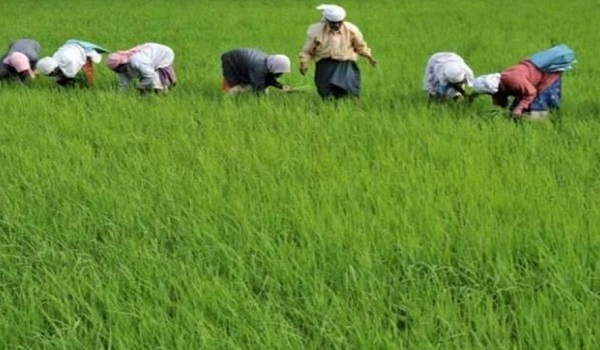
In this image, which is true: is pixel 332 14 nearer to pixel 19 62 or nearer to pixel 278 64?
pixel 278 64

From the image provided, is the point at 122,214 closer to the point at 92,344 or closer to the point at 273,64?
the point at 92,344

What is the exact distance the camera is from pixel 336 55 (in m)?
4.68

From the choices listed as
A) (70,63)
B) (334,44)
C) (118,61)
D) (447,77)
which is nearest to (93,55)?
(70,63)

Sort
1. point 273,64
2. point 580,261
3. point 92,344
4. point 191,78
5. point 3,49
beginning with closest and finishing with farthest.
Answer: point 92,344 → point 580,261 → point 273,64 → point 191,78 → point 3,49

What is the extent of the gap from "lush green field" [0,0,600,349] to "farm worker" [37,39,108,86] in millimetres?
320

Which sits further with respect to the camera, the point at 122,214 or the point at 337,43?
the point at 337,43

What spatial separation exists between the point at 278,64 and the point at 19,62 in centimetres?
218

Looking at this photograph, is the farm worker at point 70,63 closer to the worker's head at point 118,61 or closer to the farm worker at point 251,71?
the worker's head at point 118,61

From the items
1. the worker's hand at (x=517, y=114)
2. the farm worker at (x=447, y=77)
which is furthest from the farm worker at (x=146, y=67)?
the worker's hand at (x=517, y=114)

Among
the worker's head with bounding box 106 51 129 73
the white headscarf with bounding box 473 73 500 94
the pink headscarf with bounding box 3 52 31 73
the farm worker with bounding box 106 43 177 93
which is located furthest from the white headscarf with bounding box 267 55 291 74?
the pink headscarf with bounding box 3 52 31 73

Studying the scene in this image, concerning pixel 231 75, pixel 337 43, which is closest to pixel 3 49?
pixel 231 75

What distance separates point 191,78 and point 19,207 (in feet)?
10.5

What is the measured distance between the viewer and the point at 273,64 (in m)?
4.61

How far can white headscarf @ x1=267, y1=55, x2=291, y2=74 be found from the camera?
4.56m
